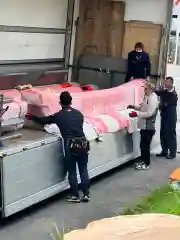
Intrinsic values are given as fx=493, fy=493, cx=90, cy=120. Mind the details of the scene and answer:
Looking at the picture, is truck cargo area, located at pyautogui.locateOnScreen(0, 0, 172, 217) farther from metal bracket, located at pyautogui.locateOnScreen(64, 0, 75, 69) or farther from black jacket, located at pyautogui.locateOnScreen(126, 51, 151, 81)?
black jacket, located at pyautogui.locateOnScreen(126, 51, 151, 81)

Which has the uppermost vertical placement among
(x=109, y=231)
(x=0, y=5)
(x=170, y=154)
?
(x=0, y=5)

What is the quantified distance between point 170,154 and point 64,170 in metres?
2.94

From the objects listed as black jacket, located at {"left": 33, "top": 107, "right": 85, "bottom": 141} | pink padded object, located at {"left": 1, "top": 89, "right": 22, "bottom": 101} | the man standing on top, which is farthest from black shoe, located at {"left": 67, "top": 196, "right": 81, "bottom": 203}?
the man standing on top

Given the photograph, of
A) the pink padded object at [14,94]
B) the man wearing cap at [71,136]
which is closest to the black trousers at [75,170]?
the man wearing cap at [71,136]

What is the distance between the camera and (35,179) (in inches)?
222

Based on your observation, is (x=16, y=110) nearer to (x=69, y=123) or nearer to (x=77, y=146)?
(x=69, y=123)

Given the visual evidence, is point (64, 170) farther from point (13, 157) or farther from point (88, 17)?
point (88, 17)

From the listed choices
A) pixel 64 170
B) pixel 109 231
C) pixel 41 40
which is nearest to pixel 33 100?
pixel 64 170

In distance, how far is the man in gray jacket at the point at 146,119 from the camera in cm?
737

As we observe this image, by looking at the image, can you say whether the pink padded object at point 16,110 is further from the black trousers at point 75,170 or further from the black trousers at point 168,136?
the black trousers at point 168,136

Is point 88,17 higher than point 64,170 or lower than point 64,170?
higher

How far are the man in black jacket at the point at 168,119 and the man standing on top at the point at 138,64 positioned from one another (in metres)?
0.73

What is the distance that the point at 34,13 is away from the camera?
26.9 ft

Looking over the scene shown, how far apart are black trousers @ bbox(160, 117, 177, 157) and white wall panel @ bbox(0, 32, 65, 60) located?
233 centimetres
